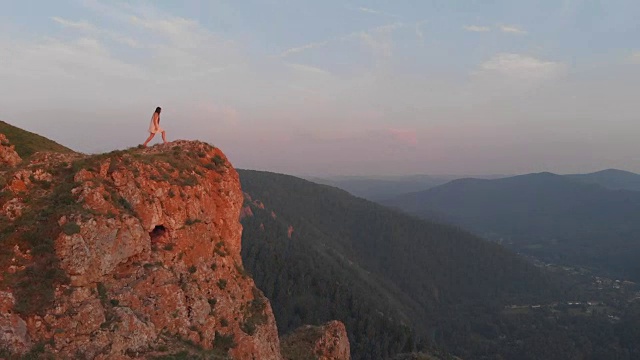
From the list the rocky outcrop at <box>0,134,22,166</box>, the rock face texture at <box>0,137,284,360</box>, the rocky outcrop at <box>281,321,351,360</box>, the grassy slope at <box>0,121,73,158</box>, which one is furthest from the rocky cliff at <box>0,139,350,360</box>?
the grassy slope at <box>0,121,73,158</box>

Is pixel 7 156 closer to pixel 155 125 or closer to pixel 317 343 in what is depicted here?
pixel 155 125

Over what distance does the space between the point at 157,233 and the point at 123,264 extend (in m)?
4.01

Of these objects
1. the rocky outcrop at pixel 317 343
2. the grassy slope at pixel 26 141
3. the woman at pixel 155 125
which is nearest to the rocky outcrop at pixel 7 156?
the woman at pixel 155 125

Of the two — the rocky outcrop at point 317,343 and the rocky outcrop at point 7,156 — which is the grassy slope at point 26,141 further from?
the rocky outcrop at point 317,343

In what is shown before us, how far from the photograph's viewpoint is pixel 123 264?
23.6 metres

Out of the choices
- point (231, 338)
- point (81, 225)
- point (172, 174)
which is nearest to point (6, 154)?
point (172, 174)

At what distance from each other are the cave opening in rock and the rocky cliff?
0.33 feet

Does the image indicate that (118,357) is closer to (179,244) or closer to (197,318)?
(197,318)

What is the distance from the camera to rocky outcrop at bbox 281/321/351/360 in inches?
1620

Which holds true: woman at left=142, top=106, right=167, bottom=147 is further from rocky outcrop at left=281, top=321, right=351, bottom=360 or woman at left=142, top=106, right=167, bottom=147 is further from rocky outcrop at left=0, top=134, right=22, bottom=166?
rocky outcrop at left=281, top=321, right=351, bottom=360

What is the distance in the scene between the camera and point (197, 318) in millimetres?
25438

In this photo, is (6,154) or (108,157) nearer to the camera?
(108,157)

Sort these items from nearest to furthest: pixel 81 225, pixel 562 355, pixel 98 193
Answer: pixel 81 225
pixel 98 193
pixel 562 355

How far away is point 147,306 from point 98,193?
7.36m
